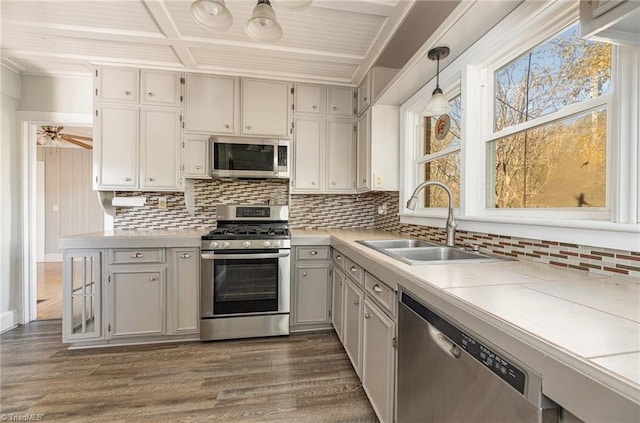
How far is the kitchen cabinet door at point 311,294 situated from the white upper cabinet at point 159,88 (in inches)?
78.9

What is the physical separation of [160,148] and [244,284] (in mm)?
1528

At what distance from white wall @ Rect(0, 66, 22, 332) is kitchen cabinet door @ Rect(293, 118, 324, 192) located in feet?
8.99

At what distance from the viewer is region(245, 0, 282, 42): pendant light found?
1.49 m

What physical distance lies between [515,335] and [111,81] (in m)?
3.43

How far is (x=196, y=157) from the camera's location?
9.02 feet

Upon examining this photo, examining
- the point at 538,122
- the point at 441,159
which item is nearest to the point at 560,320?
the point at 538,122

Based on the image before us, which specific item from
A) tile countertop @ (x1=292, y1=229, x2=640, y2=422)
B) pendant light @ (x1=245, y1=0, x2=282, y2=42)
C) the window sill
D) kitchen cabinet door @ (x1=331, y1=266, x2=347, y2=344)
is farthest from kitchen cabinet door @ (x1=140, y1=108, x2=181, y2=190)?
the window sill

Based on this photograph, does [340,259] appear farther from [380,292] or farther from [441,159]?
[441,159]

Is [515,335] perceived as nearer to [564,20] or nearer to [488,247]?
[488,247]

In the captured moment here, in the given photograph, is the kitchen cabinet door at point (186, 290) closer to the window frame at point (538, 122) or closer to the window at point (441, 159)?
the window frame at point (538, 122)

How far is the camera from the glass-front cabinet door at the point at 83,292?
226 cm

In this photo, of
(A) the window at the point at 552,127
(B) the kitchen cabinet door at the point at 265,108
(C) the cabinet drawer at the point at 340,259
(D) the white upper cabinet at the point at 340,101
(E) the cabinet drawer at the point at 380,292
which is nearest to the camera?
(A) the window at the point at 552,127

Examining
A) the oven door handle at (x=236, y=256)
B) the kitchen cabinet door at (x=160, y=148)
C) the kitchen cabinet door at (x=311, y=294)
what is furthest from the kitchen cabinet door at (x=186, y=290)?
the kitchen cabinet door at (x=311, y=294)

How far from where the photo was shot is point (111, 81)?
263cm
